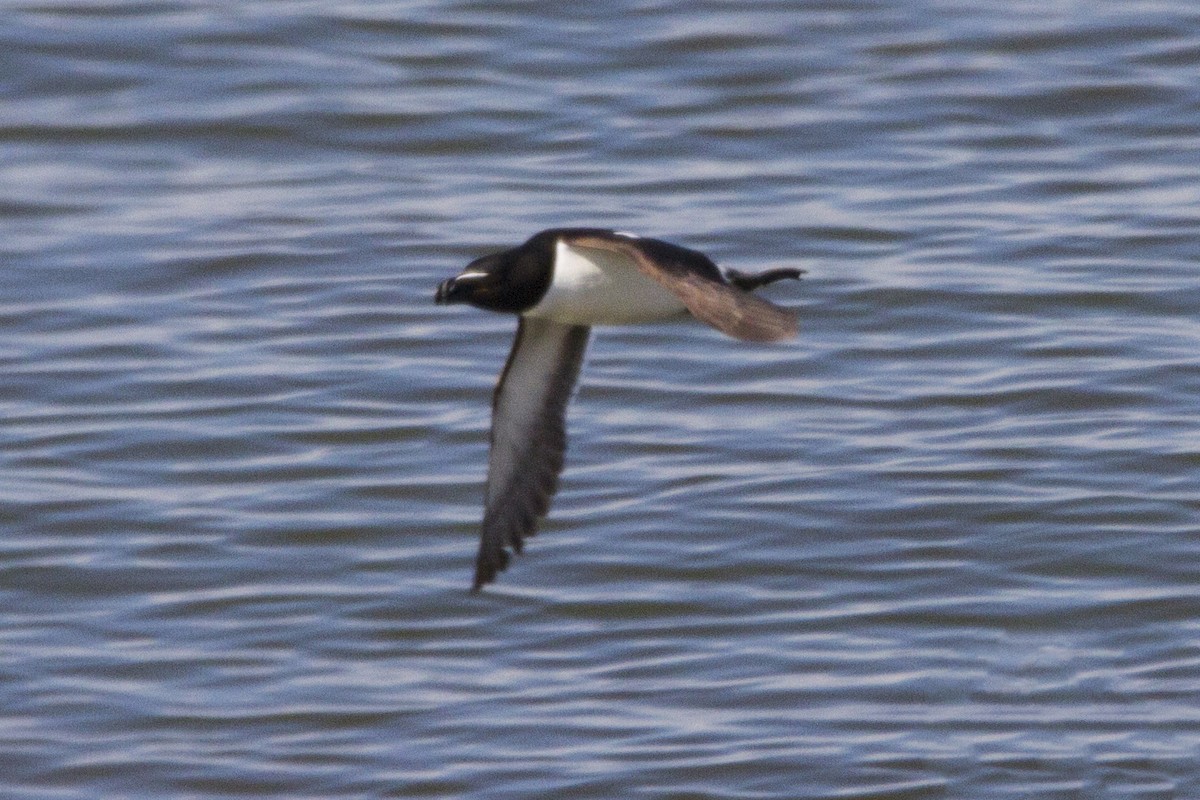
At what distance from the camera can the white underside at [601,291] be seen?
6496 mm

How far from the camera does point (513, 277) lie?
6.44 m

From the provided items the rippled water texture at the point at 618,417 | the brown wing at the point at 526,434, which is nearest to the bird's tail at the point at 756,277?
the brown wing at the point at 526,434

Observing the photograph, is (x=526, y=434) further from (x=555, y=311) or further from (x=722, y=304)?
(x=722, y=304)

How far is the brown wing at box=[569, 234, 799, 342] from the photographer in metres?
5.20

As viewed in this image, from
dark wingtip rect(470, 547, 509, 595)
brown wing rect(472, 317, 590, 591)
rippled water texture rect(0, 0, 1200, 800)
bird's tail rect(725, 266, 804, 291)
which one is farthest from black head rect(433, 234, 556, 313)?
rippled water texture rect(0, 0, 1200, 800)

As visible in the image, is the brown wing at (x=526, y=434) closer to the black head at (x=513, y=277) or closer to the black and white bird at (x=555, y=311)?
the black and white bird at (x=555, y=311)

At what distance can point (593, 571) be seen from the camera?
8.27 m

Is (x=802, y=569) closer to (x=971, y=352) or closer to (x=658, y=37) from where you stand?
(x=971, y=352)

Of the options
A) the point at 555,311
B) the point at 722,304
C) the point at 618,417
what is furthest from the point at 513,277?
the point at 618,417

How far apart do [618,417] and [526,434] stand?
243 cm

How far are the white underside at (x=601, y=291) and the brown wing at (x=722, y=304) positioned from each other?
0.57 meters

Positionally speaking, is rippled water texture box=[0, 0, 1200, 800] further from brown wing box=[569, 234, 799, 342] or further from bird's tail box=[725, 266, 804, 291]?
brown wing box=[569, 234, 799, 342]

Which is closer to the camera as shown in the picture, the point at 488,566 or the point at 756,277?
the point at 756,277

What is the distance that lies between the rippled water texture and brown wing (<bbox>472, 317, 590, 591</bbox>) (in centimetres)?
67
